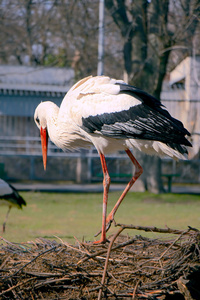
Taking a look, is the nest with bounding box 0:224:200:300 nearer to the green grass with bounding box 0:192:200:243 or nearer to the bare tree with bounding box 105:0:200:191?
the green grass with bounding box 0:192:200:243

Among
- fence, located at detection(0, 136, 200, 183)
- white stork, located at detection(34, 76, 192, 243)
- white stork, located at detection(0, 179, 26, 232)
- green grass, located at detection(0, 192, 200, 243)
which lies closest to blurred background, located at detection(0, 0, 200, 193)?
fence, located at detection(0, 136, 200, 183)

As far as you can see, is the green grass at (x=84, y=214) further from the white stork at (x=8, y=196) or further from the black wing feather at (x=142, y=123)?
the black wing feather at (x=142, y=123)

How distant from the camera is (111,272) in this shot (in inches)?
156

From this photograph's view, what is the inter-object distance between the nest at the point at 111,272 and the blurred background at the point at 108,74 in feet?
32.0

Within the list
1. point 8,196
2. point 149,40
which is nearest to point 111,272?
point 8,196

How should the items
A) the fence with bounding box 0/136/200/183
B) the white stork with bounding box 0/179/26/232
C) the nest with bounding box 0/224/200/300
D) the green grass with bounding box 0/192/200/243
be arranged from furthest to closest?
the fence with bounding box 0/136/200/183 → the white stork with bounding box 0/179/26/232 → the green grass with bounding box 0/192/200/243 → the nest with bounding box 0/224/200/300

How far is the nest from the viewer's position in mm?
3768

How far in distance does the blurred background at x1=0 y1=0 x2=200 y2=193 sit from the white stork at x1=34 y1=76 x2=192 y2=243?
8227mm

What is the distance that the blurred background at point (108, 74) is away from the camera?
15.2 metres

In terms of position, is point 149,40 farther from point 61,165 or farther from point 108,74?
point 61,165

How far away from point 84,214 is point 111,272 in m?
8.58

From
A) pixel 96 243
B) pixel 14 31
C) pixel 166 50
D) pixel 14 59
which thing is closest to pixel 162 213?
pixel 166 50

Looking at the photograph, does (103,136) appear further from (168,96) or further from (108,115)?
(168,96)

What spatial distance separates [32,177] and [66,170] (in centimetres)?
155
